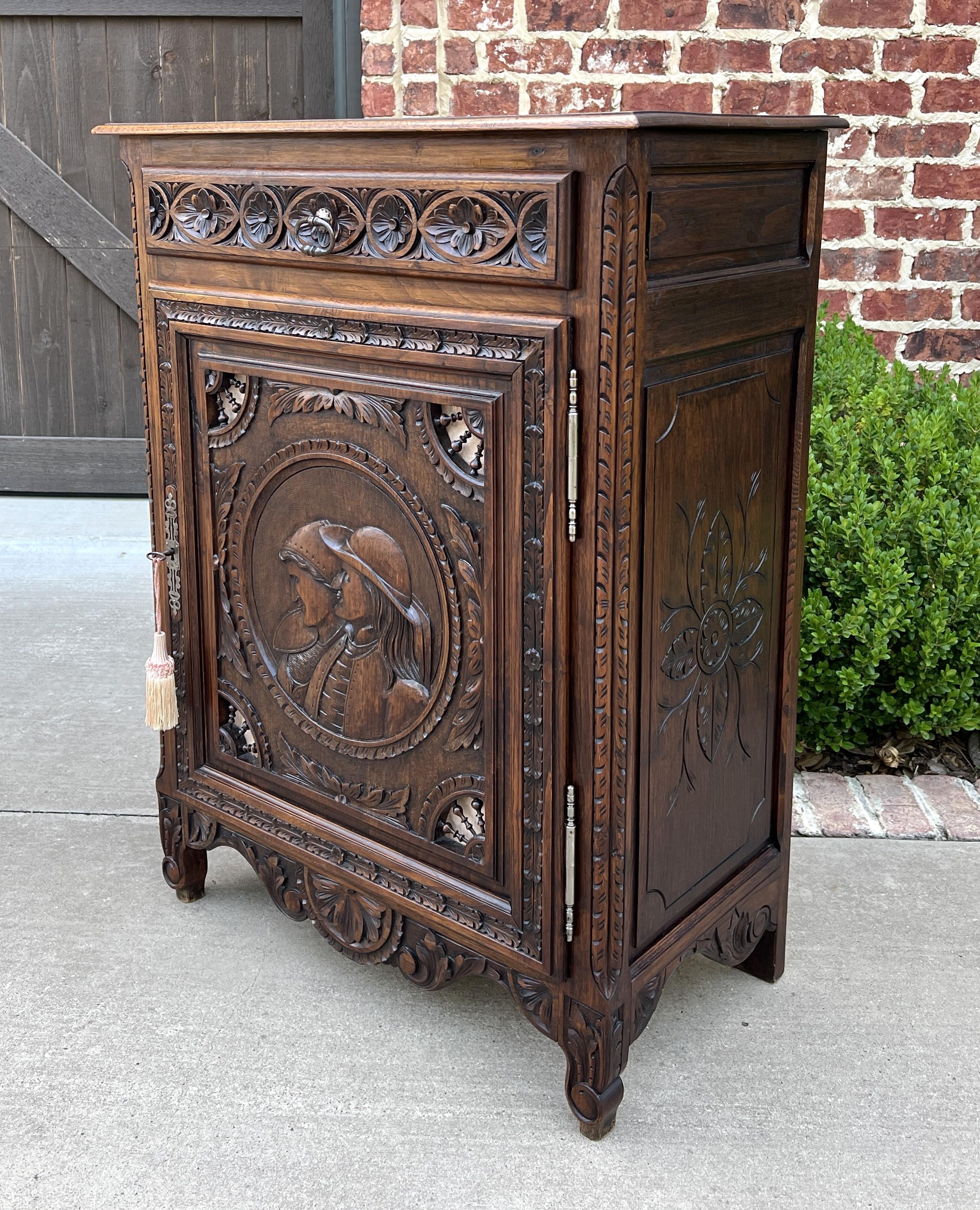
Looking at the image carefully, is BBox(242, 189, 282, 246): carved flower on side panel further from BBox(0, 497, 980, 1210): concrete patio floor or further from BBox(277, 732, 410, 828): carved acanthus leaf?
BBox(0, 497, 980, 1210): concrete patio floor

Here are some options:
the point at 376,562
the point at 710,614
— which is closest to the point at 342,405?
the point at 376,562

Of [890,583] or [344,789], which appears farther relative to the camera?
[890,583]

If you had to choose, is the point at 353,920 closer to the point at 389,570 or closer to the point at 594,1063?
the point at 594,1063

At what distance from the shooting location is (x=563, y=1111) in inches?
74.2

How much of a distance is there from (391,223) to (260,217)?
0.89 ft

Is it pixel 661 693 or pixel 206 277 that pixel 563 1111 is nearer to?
pixel 661 693

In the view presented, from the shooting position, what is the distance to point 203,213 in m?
1.94

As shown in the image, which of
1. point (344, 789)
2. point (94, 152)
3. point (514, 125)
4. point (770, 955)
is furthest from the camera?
point (94, 152)

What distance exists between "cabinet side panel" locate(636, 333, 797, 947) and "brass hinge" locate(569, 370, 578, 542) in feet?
0.30

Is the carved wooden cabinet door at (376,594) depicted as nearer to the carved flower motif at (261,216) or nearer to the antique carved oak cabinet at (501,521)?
the antique carved oak cabinet at (501,521)

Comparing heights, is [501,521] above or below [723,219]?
below

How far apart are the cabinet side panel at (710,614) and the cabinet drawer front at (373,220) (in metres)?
0.23

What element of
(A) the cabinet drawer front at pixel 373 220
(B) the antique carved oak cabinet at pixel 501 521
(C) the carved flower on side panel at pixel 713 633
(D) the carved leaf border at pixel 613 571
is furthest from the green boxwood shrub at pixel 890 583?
(A) the cabinet drawer front at pixel 373 220

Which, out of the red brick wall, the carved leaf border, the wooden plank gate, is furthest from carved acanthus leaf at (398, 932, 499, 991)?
the wooden plank gate
